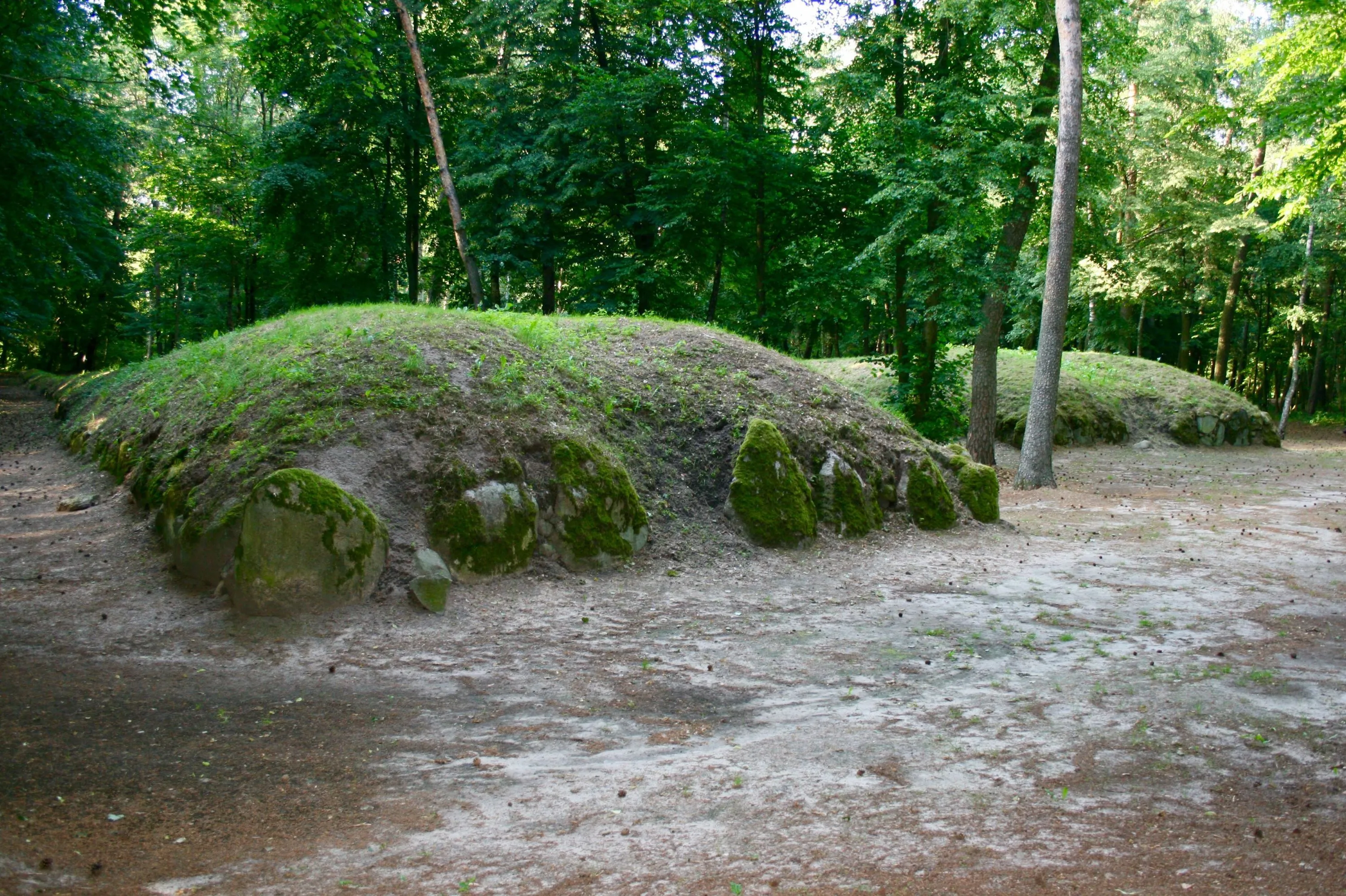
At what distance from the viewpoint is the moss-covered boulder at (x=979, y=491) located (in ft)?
37.2

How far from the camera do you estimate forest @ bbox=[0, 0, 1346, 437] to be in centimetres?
1387

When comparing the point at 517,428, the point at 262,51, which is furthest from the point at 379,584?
the point at 262,51

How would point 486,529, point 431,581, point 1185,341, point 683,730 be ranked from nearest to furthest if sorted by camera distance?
point 683,730, point 431,581, point 486,529, point 1185,341

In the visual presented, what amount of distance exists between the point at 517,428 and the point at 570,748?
14.2 ft

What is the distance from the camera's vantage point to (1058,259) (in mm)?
14203

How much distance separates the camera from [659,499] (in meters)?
9.03

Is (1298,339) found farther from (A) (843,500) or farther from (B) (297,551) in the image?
(B) (297,551)

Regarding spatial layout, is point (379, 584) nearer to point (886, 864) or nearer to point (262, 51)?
point (886, 864)

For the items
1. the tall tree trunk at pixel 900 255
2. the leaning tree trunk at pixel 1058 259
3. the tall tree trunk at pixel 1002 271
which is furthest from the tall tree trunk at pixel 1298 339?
the tall tree trunk at pixel 900 255

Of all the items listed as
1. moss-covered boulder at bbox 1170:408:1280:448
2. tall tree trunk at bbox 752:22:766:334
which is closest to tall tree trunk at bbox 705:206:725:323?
tall tree trunk at bbox 752:22:766:334

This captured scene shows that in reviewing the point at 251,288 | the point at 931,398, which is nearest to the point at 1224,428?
the point at 931,398

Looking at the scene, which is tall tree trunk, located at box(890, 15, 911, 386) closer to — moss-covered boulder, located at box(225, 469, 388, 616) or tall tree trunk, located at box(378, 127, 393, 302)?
moss-covered boulder, located at box(225, 469, 388, 616)

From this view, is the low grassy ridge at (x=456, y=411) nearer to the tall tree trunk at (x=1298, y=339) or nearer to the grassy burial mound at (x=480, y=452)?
the grassy burial mound at (x=480, y=452)

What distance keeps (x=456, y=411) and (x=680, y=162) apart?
10.2m
